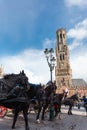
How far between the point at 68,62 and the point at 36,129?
5385 inches

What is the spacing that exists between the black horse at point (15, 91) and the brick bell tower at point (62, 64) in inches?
5111

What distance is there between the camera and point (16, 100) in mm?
12516

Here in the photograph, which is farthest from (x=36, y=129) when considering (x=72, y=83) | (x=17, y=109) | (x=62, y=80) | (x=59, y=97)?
(x=72, y=83)

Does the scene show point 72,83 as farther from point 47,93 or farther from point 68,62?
point 47,93

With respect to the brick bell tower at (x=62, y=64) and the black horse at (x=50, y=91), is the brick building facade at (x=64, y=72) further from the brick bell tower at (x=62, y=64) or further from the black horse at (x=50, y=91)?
the black horse at (x=50, y=91)

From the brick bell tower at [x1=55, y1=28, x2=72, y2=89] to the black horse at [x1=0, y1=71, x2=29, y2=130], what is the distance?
130 metres

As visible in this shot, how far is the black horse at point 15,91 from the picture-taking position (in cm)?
1188

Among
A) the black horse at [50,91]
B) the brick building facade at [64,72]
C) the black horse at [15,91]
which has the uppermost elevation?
the brick building facade at [64,72]

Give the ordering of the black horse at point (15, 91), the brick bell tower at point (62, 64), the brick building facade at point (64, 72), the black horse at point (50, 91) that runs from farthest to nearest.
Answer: the brick bell tower at point (62, 64), the brick building facade at point (64, 72), the black horse at point (50, 91), the black horse at point (15, 91)

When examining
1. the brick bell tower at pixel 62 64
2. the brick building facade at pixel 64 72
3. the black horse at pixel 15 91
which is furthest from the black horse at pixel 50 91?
the brick bell tower at pixel 62 64

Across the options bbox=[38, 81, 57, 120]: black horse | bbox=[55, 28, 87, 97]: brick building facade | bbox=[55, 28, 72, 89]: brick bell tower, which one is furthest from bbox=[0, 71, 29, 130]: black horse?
bbox=[55, 28, 72, 89]: brick bell tower

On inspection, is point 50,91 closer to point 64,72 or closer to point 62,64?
point 64,72

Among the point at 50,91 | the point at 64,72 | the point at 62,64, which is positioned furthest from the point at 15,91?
the point at 62,64

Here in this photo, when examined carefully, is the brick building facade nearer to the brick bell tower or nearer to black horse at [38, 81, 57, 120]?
the brick bell tower
